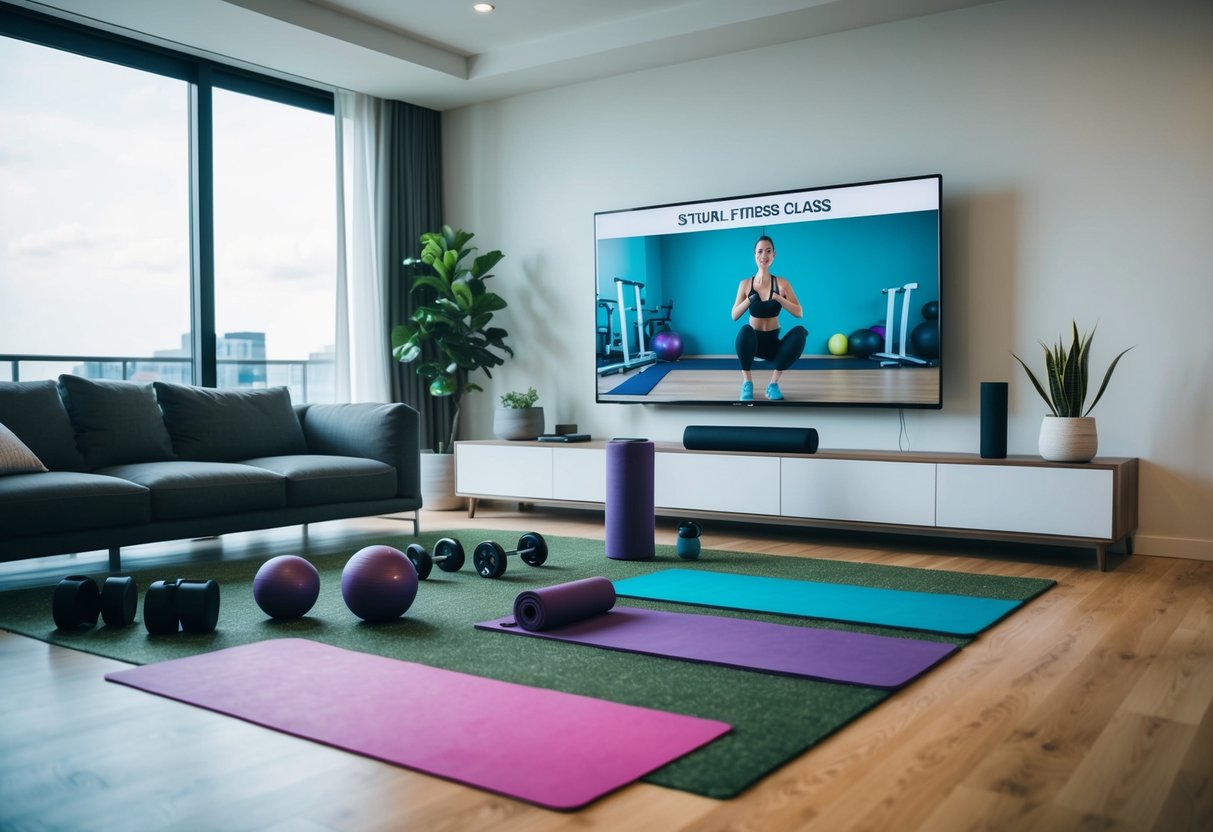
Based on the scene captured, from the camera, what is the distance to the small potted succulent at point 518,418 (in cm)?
571

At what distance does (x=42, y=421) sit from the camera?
3.99 m

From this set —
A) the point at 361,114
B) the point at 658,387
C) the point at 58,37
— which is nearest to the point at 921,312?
the point at 658,387

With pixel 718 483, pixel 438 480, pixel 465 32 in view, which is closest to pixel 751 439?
pixel 718 483

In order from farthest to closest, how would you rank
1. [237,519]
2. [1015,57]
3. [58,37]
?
[58,37], [1015,57], [237,519]

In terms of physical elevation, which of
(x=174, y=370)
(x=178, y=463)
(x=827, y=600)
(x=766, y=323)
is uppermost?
(x=766, y=323)

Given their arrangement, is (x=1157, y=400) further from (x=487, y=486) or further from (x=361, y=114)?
(x=361, y=114)

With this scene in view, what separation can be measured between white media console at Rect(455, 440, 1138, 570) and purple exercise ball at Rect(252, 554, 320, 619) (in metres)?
1.96

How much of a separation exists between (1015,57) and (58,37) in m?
4.47

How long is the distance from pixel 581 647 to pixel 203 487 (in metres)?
2.04

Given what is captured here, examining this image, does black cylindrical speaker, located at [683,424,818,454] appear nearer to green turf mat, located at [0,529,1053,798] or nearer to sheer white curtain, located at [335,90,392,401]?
green turf mat, located at [0,529,1053,798]

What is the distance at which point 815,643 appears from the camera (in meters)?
2.66

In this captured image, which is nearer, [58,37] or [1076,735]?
[1076,735]

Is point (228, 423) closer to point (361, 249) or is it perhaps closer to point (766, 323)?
point (361, 249)

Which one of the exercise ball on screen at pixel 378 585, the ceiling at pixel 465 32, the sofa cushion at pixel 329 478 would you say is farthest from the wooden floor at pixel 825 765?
the ceiling at pixel 465 32
